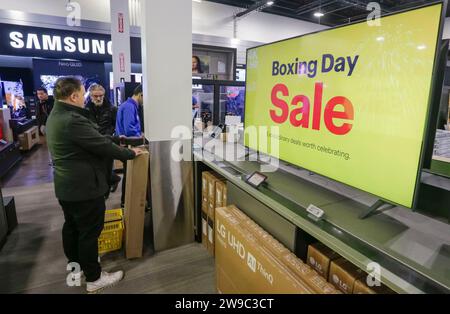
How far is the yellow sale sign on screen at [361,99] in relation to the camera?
42.3 inches

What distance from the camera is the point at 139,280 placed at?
214cm

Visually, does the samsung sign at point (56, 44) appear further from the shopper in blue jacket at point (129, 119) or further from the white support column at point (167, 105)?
the white support column at point (167, 105)

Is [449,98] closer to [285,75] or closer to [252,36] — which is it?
[285,75]

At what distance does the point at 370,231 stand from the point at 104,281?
1.84 meters

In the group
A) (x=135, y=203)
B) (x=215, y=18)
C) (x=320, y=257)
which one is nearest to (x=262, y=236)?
(x=320, y=257)

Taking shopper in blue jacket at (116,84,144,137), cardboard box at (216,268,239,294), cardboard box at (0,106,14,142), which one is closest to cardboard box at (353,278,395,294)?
cardboard box at (216,268,239,294)

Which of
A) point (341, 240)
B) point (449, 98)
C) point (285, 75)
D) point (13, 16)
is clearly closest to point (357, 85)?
point (285, 75)

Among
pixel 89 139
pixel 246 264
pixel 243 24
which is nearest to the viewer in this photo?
pixel 246 264

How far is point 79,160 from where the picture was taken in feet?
5.71

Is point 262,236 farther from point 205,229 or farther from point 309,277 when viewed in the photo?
point 205,229

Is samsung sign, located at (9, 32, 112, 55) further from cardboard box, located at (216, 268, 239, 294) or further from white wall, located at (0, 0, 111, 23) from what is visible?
cardboard box, located at (216, 268, 239, 294)

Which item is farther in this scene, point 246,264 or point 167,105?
point 167,105

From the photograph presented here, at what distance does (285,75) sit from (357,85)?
0.55 metres

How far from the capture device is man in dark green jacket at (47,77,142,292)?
1.68 m
